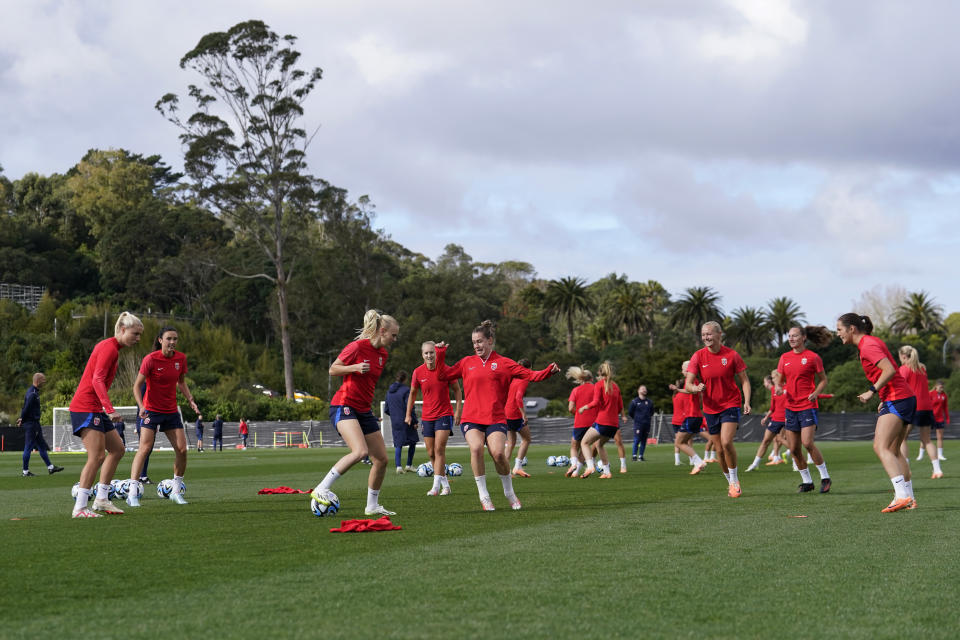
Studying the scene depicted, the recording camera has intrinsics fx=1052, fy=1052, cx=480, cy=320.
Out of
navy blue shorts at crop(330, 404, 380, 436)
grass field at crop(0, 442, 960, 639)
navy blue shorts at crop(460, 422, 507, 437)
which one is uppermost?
navy blue shorts at crop(330, 404, 380, 436)

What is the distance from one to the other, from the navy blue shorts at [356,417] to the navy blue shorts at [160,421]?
285 cm

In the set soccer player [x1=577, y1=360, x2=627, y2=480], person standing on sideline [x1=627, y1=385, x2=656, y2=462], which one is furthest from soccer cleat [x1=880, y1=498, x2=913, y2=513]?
person standing on sideline [x1=627, y1=385, x2=656, y2=462]

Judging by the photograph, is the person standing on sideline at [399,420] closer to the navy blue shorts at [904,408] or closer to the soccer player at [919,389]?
the soccer player at [919,389]

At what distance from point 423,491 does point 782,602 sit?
9620 mm

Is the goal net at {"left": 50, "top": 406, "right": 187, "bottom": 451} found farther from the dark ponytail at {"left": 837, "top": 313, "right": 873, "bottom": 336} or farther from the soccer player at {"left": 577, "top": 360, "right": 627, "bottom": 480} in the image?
the dark ponytail at {"left": 837, "top": 313, "right": 873, "bottom": 336}

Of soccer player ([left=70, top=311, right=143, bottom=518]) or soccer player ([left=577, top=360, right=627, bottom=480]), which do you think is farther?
soccer player ([left=577, top=360, right=627, bottom=480])

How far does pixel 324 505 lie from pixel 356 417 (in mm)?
936

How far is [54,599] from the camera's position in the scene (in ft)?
18.5

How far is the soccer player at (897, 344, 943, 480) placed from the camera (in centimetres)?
1409

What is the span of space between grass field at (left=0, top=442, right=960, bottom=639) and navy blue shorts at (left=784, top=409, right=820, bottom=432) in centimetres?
159

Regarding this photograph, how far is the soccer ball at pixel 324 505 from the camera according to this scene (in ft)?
33.8

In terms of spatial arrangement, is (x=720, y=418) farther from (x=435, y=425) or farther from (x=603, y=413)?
(x=603, y=413)

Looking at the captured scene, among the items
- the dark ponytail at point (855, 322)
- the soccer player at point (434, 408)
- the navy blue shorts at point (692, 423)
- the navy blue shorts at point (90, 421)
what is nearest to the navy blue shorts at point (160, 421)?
the navy blue shorts at point (90, 421)

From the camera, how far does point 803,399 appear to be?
13.9 m
